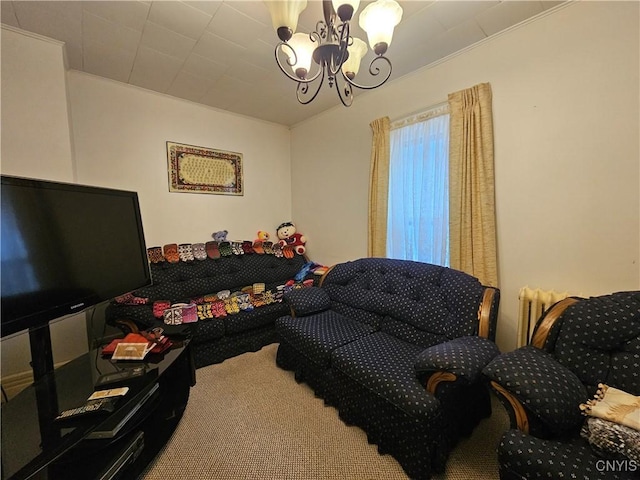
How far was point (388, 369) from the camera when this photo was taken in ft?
4.94

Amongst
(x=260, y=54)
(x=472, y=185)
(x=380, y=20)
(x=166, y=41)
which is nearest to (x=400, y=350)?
(x=472, y=185)

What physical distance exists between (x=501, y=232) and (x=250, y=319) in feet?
7.33

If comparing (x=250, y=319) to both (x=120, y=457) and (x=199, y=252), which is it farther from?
(x=120, y=457)

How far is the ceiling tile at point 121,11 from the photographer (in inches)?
63.7

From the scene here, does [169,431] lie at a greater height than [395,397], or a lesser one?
lesser

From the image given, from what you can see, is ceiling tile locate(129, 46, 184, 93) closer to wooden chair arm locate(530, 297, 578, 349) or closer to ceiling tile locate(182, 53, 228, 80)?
ceiling tile locate(182, 53, 228, 80)

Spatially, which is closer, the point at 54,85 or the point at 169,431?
the point at 169,431

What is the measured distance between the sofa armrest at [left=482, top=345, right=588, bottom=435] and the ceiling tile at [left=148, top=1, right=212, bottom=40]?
2.61 meters

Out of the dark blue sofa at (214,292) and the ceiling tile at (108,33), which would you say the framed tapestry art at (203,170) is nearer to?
→ the dark blue sofa at (214,292)

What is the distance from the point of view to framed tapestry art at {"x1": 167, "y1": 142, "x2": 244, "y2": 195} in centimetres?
295

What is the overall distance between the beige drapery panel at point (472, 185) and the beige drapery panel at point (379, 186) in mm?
614

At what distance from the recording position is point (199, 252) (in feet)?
9.77


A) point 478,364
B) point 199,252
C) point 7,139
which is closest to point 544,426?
point 478,364

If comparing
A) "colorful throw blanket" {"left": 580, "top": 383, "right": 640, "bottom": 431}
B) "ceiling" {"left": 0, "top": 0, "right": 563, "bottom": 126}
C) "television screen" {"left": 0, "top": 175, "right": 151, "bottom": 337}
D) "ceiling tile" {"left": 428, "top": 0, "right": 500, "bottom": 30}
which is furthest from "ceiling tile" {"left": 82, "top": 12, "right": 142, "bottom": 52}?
"colorful throw blanket" {"left": 580, "top": 383, "right": 640, "bottom": 431}
